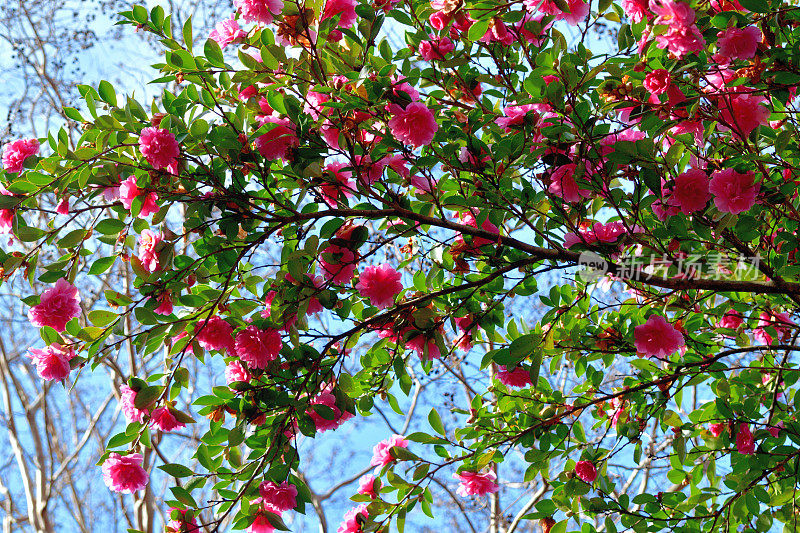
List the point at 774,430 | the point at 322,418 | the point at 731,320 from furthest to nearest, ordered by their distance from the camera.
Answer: the point at 731,320 → the point at 774,430 → the point at 322,418

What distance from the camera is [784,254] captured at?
1997mm

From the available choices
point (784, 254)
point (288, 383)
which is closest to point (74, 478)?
point (288, 383)

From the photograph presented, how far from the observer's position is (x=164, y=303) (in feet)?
5.77

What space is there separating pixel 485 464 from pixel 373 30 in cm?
133

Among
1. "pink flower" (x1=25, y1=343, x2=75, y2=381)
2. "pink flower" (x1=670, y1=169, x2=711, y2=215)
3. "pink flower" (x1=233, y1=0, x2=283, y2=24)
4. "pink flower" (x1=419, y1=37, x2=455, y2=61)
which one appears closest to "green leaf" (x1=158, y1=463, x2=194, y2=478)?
"pink flower" (x1=25, y1=343, x2=75, y2=381)

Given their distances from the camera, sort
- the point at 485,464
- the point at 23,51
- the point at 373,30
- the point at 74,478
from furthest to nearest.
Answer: the point at 74,478 → the point at 23,51 → the point at 485,464 → the point at 373,30

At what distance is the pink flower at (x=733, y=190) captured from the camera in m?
1.56

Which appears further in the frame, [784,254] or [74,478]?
[74,478]

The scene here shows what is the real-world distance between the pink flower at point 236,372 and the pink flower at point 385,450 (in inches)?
20.0

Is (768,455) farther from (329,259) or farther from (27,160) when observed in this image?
(27,160)

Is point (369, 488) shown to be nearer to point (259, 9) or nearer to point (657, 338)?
point (657, 338)

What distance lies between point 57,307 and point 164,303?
10.4 inches

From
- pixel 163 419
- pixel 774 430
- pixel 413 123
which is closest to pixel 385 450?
pixel 163 419

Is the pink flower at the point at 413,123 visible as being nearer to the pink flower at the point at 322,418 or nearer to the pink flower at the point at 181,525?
the pink flower at the point at 322,418
